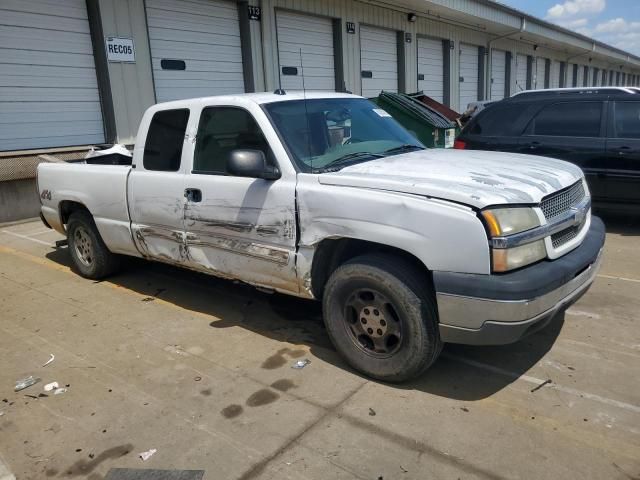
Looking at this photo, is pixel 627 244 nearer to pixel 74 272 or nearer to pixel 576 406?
pixel 576 406

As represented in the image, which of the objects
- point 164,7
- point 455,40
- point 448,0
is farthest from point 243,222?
point 455,40

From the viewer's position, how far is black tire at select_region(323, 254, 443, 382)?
3119 millimetres

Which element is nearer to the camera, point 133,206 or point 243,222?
point 243,222

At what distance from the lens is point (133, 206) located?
4887 millimetres

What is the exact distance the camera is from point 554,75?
33031 millimetres

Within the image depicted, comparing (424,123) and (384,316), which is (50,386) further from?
(424,123)

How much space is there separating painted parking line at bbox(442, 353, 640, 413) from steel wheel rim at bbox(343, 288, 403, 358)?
67cm

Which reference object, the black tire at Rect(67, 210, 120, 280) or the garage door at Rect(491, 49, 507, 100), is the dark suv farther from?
the garage door at Rect(491, 49, 507, 100)

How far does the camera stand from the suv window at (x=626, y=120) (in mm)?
6816

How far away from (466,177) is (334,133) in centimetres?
123

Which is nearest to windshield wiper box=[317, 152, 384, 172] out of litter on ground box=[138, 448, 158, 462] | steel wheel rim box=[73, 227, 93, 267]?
litter on ground box=[138, 448, 158, 462]

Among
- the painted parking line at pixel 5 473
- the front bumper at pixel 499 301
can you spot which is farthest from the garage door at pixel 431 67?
the painted parking line at pixel 5 473

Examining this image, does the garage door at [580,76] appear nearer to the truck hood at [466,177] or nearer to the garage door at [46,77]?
the garage door at [46,77]

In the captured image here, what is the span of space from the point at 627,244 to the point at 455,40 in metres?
16.7
